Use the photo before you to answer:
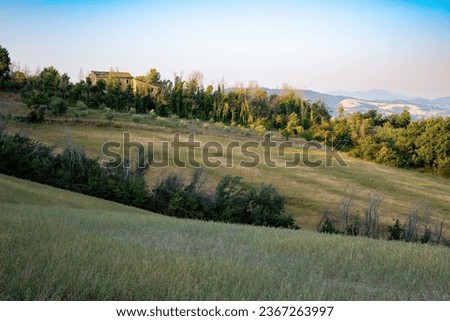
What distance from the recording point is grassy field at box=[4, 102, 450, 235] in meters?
34.0

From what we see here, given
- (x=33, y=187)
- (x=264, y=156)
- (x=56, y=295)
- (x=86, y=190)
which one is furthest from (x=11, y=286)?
(x=264, y=156)

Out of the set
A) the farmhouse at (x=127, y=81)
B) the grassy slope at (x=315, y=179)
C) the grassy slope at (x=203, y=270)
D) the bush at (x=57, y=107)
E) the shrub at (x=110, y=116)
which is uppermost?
the farmhouse at (x=127, y=81)

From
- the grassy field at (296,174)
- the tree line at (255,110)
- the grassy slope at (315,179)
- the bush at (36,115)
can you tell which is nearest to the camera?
the grassy slope at (315,179)

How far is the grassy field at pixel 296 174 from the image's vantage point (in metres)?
34.0

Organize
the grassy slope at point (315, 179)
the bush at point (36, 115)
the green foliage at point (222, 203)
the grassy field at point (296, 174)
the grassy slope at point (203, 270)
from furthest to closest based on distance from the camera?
the bush at point (36, 115)
the grassy field at point (296, 174)
the grassy slope at point (315, 179)
the green foliage at point (222, 203)
the grassy slope at point (203, 270)

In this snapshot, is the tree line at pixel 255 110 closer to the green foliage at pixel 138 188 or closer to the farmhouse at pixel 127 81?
the farmhouse at pixel 127 81

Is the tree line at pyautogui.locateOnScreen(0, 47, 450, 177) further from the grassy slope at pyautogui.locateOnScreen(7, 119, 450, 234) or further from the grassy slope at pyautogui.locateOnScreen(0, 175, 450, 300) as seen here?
the grassy slope at pyautogui.locateOnScreen(0, 175, 450, 300)

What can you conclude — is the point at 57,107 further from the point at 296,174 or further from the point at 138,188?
the point at 138,188

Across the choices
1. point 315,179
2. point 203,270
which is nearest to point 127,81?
point 315,179

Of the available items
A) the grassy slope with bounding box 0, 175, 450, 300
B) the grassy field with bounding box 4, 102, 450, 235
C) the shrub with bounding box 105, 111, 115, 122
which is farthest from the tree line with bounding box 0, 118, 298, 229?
the shrub with bounding box 105, 111, 115, 122

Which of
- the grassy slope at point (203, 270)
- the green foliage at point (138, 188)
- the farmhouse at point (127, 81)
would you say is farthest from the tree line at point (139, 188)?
the farmhouse at point (127, 81)

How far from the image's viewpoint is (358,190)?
128 feet

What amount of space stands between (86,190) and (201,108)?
4250 centimetres

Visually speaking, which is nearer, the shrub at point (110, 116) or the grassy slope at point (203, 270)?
the grassy slope at point (203, 270)
